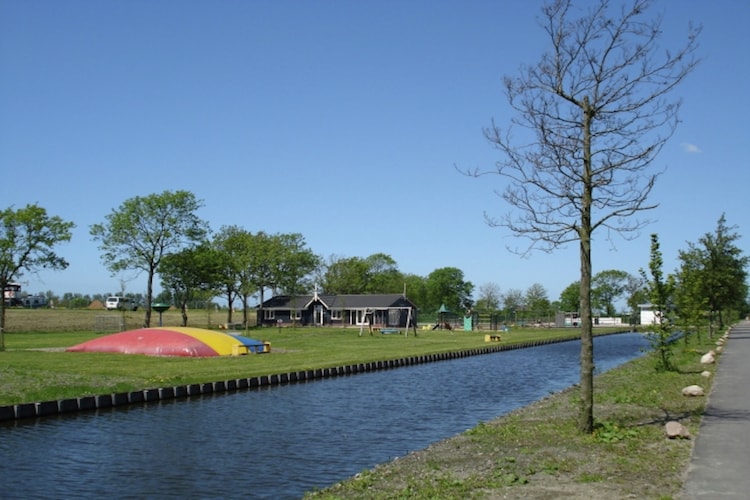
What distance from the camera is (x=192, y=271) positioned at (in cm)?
7531

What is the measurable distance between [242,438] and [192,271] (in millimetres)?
60734

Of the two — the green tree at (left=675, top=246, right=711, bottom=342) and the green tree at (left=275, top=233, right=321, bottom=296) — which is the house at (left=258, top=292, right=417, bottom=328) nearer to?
the green tree at (left=275, top=233, right=321, bottom=296)

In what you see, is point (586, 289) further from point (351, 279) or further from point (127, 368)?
point (351, 279)

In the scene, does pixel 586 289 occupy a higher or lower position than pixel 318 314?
higher

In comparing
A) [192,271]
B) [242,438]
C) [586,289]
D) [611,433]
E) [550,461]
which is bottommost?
[242,438]

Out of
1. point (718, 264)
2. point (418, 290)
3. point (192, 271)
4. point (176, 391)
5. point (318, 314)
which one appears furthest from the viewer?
point (418, 290)

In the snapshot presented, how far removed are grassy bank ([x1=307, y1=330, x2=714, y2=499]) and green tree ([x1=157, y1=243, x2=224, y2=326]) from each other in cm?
6156

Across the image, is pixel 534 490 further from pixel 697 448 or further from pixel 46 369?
pixel 46 369

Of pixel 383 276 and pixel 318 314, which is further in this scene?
pixel 383 276

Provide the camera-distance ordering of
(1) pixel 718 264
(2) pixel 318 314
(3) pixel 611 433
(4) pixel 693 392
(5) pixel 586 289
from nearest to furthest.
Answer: (3) pixel 611 433, (5) pixel 586 289, (4) pixel 693 392, (1) pixel 718 264, (2) pixel 318 314

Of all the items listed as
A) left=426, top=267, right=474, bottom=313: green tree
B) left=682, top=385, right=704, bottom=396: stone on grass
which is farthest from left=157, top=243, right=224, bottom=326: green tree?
left=426, top=267, right=474, bottom=313: green tree

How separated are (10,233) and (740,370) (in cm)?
5386

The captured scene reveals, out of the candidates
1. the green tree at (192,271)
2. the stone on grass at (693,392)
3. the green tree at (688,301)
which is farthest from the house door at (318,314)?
the stone on grass at (693,392)

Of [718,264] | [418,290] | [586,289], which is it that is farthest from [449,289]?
[586,289]
